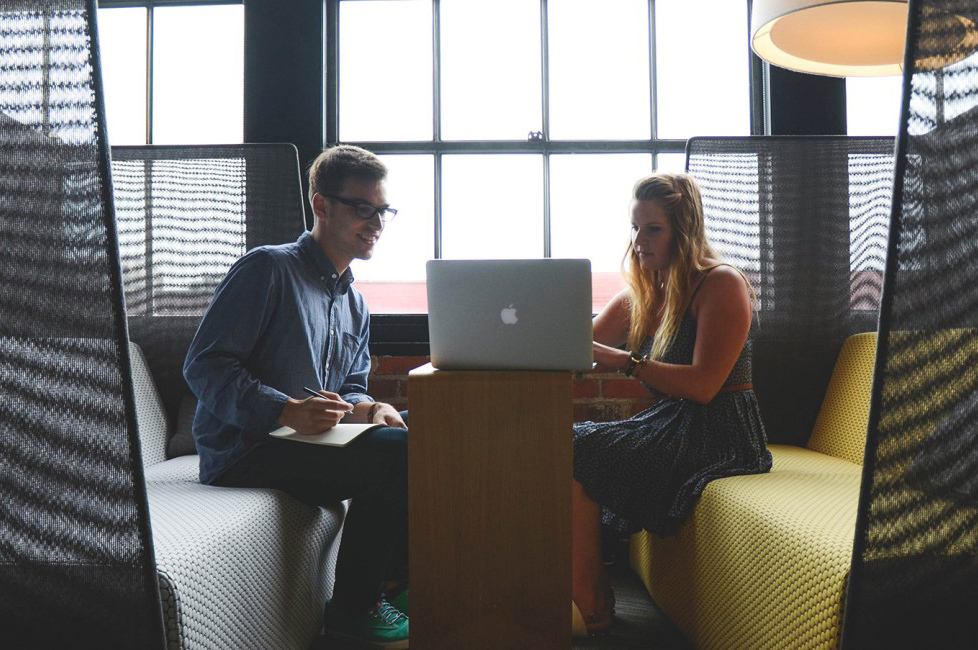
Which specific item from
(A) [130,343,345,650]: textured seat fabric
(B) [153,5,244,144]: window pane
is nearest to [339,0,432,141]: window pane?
(B) [153,5,244,144]: window pane

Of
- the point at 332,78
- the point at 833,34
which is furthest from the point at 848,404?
the point at 332,78

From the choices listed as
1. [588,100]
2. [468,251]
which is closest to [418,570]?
[468,251]

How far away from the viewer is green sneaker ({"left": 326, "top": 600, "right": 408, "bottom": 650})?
5.56 feet

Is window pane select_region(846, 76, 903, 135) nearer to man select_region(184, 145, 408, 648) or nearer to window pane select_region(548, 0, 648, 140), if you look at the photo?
window pane select_region(548, 0, 648, 140)

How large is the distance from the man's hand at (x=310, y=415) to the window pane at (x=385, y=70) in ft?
4.60

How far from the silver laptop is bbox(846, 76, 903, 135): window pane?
1818 mm

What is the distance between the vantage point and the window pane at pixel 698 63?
2.76 m

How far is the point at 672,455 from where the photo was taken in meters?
1.88

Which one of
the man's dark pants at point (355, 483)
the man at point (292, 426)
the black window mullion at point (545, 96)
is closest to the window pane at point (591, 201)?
the black window mullion at point (545, 96)

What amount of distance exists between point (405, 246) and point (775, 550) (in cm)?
176

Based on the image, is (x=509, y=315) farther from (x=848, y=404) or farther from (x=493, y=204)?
(x=493, y=204)

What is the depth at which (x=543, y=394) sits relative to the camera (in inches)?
58.1

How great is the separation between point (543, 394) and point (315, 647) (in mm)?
861

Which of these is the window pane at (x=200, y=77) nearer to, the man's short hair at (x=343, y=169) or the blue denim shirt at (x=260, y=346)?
the man's short hair at (x=343, y=169)
